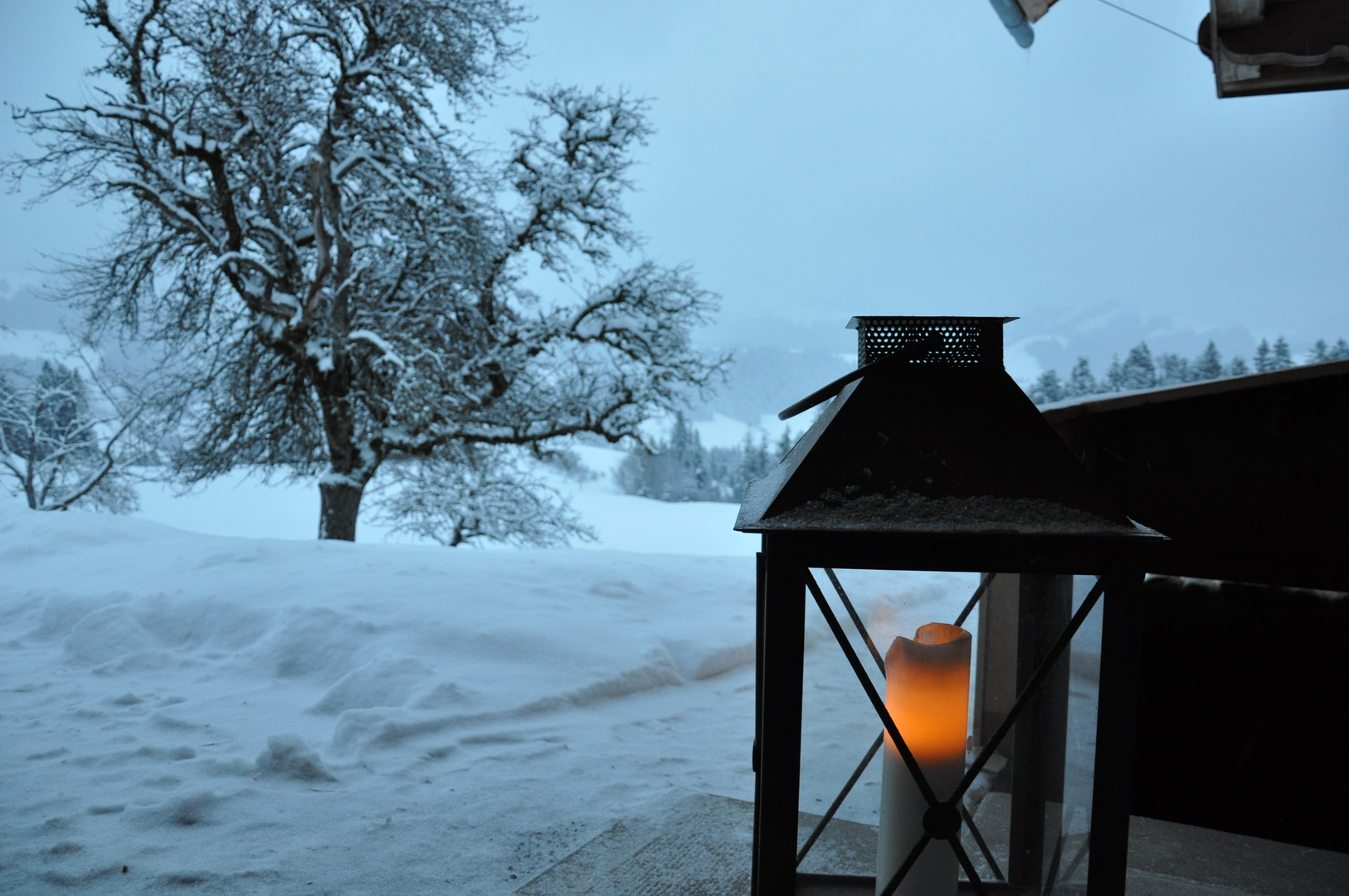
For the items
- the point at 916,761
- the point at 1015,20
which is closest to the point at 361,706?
the point at 916,761

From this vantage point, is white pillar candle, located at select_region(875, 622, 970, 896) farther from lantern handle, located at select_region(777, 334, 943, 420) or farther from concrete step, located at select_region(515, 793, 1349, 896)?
lantern handle, located at select_region(777, 334, 943, 420)

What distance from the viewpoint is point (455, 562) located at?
4.35m

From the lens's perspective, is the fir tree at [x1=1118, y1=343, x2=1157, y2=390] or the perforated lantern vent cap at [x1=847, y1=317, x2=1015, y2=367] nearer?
the perforated lantern vent cap at [x1=847, y1=317, x2=1015, y2=367]

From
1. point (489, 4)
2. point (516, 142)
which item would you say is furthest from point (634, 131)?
point (489, 4)

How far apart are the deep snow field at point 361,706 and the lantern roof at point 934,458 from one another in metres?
0.16

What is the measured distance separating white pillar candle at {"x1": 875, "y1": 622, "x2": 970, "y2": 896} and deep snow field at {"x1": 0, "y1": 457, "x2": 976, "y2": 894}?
0.09 m

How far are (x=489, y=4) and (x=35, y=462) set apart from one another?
9.29 meters

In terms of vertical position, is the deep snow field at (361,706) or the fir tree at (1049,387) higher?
the fir tree at (1049,387)

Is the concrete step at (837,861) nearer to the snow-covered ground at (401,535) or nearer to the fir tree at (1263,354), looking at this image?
the snow-covered ground at (401,535)

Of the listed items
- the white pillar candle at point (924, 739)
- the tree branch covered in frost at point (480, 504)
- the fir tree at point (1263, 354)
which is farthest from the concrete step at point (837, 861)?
the tree branch covered in frost at point (480, 504)

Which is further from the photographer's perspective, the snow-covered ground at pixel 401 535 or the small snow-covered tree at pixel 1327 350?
the snow-covered ground at pixel 401 535

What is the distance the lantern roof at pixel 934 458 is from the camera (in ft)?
2.92

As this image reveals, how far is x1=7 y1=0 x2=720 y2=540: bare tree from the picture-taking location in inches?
275

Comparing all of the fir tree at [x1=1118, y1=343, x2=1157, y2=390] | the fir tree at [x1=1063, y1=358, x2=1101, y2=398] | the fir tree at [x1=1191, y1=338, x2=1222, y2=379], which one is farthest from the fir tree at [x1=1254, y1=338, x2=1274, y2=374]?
the fir tree at [x1=1063, y1=358, x2=1101, y2=398]
